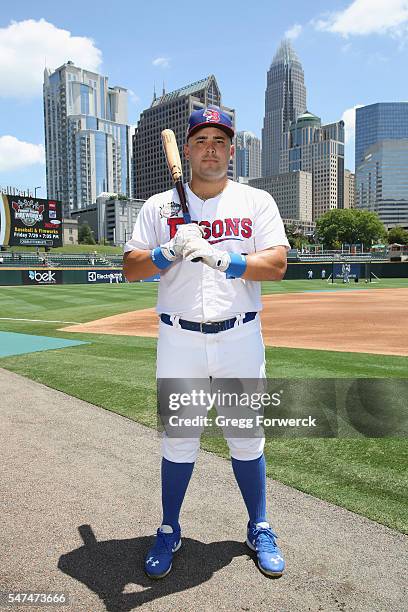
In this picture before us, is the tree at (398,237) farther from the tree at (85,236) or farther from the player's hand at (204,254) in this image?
the player's hand at (204,254)

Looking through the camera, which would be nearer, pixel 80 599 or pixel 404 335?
A: pixel 80 599

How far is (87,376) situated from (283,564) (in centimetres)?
463

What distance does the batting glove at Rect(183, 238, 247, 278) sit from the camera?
7.41 feet

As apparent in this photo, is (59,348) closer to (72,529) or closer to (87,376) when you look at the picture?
(87,376)

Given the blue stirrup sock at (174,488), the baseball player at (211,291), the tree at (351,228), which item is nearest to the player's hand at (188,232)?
the baseball player at (211,291)

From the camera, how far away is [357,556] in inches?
96.7

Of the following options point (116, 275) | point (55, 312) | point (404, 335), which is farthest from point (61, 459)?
point (116, 275)

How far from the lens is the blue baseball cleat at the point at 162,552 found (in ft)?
7.72

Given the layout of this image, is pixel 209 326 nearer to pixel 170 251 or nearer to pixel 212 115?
pixel 170 251

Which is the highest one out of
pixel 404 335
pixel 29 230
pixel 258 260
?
pixel 29 230

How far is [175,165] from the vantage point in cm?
287

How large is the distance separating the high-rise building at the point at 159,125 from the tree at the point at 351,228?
3601 centimetres

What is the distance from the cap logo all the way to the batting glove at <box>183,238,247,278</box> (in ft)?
2.42

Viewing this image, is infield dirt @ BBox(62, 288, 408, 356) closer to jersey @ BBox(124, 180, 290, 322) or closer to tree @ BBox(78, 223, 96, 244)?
jersey @ BBox(124, 180, 290, 322)
